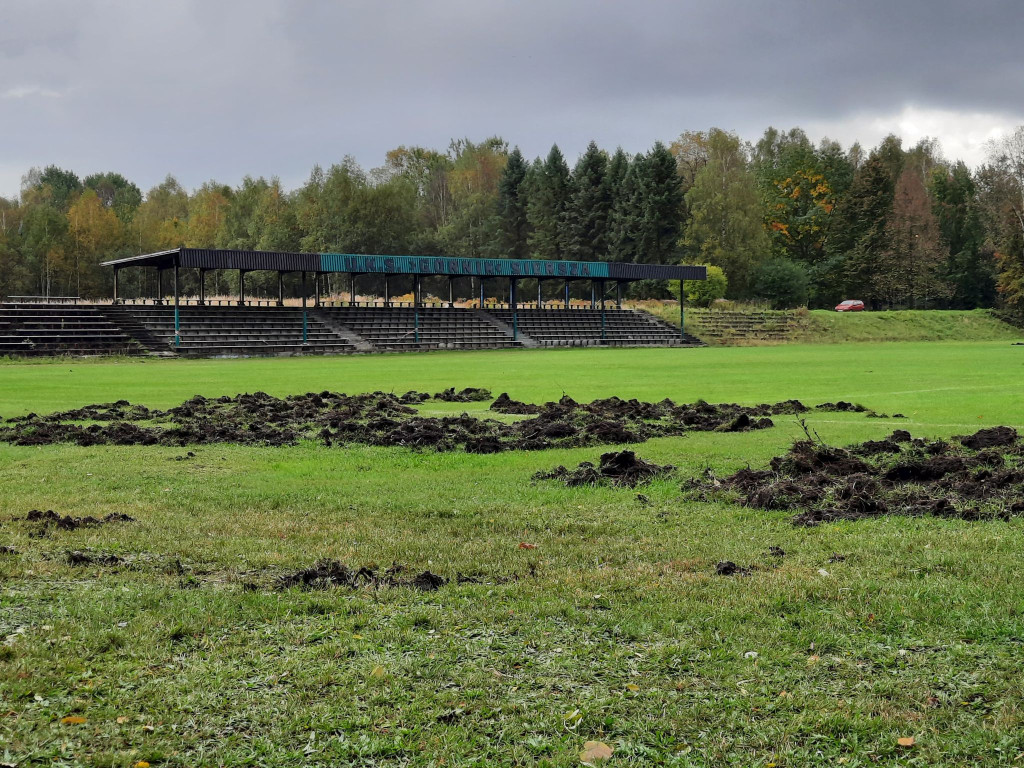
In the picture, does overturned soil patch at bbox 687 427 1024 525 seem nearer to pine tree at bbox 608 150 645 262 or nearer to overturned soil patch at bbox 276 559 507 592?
overturned soil patch at bbox 276 559 507 592

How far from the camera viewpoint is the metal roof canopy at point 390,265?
5741 cm

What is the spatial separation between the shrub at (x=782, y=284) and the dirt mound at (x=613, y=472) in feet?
286

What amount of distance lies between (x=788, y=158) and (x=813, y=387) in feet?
301

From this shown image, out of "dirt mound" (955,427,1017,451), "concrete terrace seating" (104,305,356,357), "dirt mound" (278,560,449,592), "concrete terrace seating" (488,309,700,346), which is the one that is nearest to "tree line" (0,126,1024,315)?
"concrete terrace seating" (488,309,700,346)

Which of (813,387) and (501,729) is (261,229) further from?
(501,729)

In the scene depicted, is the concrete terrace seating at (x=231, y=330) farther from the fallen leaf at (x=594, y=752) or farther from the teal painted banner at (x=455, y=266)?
the fallen leaf at (x=594, y=752)

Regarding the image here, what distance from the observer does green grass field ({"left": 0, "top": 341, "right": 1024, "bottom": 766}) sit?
3.93 m

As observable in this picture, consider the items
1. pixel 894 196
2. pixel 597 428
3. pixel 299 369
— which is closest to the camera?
pixel 597 428

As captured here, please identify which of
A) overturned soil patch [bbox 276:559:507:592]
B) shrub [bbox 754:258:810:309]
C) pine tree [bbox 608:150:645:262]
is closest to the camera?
overturned soil patch [bbox 276:559:507:592]

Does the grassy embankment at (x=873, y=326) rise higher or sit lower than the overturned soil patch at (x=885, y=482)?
higher

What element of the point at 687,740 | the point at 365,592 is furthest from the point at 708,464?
the point at 687,740

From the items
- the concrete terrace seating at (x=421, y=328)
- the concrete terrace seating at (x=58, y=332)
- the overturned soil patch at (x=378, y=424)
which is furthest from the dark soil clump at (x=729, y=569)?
the concrete terrace seating at (x=421, y=328)

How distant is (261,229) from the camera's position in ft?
395

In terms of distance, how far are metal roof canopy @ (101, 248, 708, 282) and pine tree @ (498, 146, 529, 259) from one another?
131 ft
